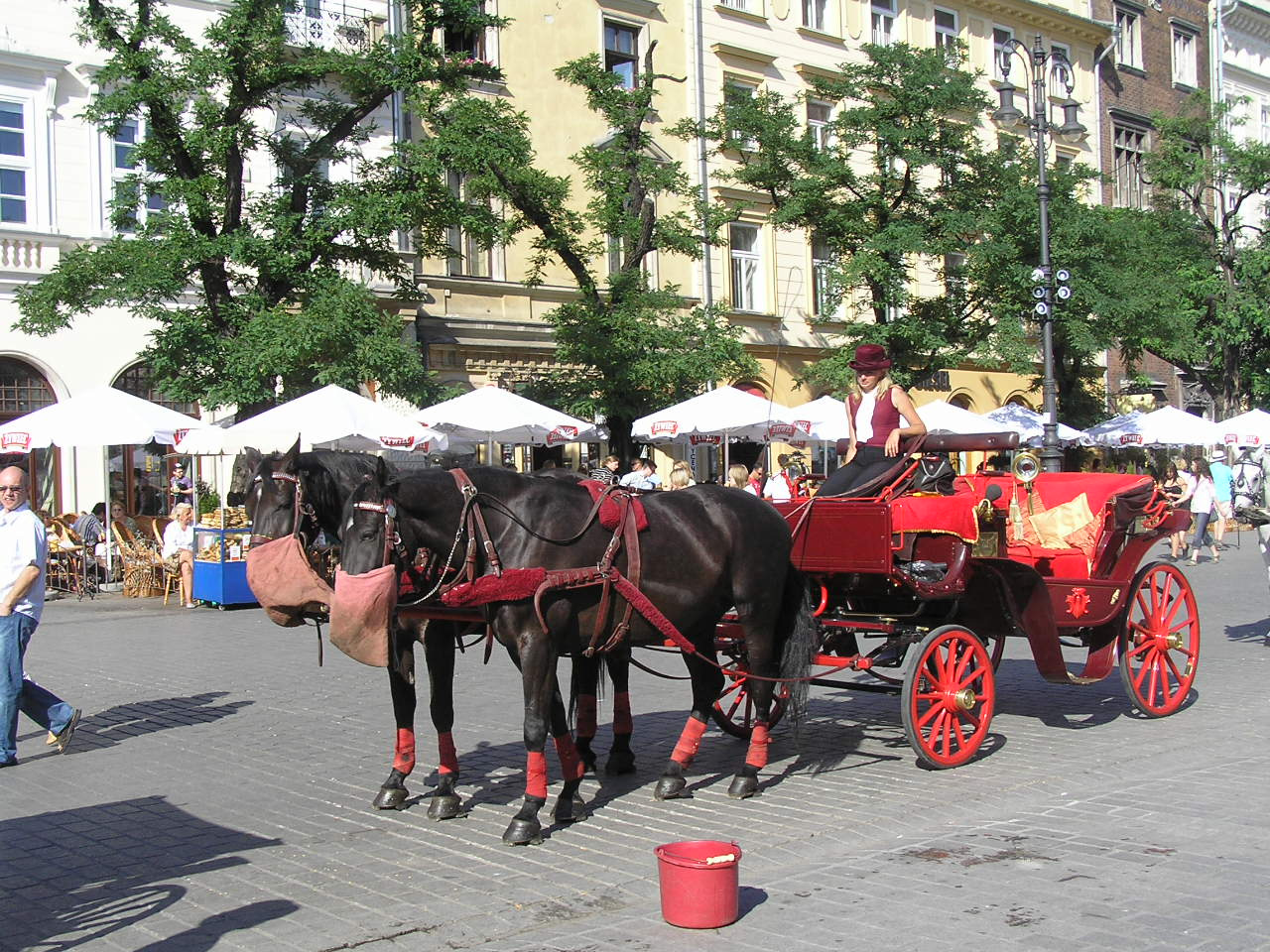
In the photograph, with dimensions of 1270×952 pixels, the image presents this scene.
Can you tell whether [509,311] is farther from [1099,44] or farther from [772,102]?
[1099,44]

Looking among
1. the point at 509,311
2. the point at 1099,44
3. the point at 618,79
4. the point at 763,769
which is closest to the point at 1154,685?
the point at 763,769

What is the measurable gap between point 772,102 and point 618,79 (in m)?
4.64

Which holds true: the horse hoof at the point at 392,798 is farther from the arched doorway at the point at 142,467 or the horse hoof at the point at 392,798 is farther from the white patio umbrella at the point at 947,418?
the arched doorway at the point at 142,467

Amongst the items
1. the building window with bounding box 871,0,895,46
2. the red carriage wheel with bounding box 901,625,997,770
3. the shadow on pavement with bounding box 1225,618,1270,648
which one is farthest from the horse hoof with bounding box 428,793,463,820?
the building window with bounding box 871,0,895,46

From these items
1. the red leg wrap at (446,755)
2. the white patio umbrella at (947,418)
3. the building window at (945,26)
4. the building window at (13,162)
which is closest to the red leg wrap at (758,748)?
the red leg wrap at (446,755)

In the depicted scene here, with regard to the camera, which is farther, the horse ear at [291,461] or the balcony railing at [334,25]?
the balcony railing at [334,25]

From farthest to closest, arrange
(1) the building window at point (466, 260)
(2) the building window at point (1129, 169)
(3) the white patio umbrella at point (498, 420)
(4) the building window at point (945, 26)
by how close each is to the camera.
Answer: (2) the building window at point (1129, 169) → (4) the building window at point (945, 26) → (1) the building window at point (466, 260) → (3) the white patio umbrella at point (498, 420)

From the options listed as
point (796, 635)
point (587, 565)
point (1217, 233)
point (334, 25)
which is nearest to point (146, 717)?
point (587, 565)

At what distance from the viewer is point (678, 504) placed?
693 cm

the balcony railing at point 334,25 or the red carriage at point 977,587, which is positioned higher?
the balcony railing at point 334,25

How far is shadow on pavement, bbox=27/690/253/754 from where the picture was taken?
8.78 metres

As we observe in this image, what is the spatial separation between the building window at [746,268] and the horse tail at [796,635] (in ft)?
77.9

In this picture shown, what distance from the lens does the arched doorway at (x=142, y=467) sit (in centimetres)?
2238

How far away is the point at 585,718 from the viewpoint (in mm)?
7340
